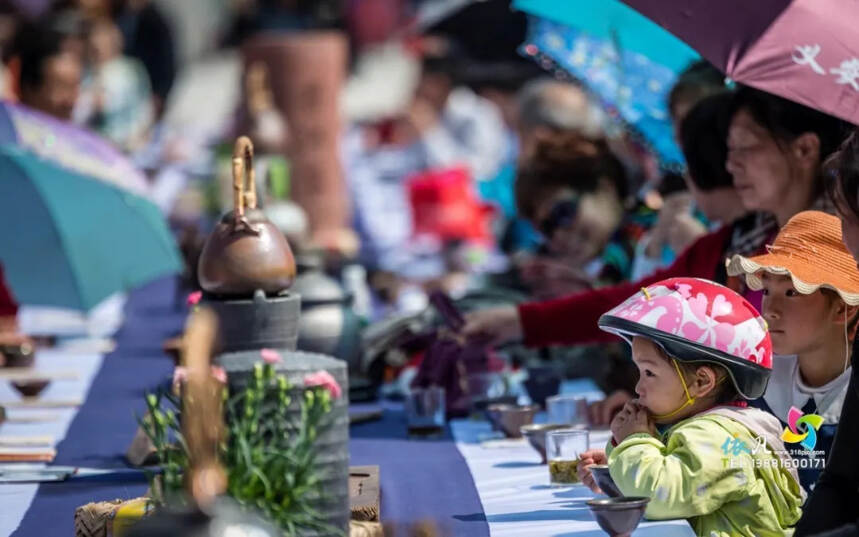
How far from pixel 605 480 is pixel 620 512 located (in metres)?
0.28

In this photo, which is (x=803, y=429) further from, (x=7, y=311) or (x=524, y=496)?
(x=7, y=311)

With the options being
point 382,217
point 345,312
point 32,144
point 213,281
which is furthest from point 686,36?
point 382,217

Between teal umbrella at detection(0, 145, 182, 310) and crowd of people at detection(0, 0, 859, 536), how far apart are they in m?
0.15

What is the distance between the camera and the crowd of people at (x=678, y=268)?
2.56 m

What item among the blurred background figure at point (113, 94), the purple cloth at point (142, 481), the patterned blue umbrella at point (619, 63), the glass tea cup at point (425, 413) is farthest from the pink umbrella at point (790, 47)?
the blurred background figure at point (113, 94)

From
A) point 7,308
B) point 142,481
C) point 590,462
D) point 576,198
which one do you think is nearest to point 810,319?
point 590,462

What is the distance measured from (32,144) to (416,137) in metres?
7.12

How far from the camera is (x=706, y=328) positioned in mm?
2576

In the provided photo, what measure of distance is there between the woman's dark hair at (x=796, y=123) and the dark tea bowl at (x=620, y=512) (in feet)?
4.52

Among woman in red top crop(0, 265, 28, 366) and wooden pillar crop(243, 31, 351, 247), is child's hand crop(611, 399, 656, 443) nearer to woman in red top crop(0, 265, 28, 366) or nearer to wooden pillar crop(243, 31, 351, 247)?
woman in red top crop(0, 265, 28, 366)

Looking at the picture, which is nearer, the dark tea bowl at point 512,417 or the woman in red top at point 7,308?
the dark tea bowl at point 512,417

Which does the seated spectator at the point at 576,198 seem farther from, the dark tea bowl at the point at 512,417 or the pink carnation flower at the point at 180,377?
the pink carnation flower at the point at 180,377

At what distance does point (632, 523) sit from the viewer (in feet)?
7.83

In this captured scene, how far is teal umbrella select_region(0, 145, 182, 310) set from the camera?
15.3 feet
